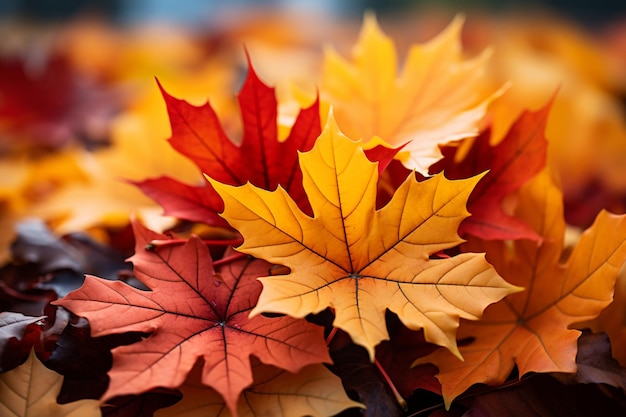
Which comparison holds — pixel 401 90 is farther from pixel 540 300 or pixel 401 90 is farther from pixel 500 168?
pixel 540 300

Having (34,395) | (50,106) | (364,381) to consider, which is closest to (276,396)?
(364,381)

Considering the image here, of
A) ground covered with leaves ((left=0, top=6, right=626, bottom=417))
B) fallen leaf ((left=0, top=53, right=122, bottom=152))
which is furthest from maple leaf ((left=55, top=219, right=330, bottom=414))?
fallen leaf ((left=0, top=53, right=122, bottom=152))

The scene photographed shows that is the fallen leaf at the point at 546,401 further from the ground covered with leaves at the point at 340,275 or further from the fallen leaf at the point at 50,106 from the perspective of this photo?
the fallen leaf at the point at 50,106

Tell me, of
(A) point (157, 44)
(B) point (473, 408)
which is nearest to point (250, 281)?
(B) point (473, 408)

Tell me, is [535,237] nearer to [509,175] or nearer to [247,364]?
[509,175]

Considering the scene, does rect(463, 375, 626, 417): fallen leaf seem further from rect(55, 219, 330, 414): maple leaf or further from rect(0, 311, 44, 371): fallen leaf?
rect(0, 311, 44, 371): fallen leaf
